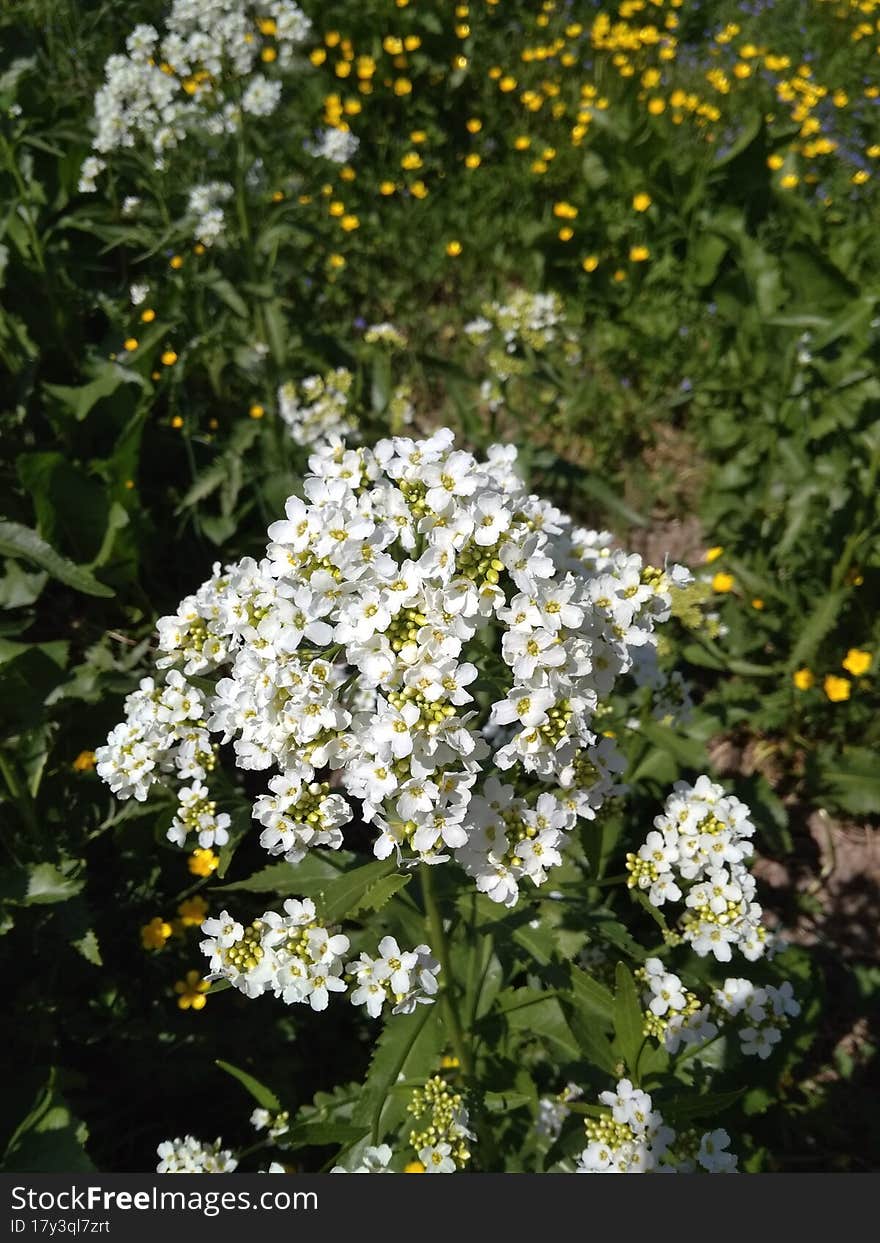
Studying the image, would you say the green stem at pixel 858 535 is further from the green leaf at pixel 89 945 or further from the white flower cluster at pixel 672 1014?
the green leaf at pixel 89 945

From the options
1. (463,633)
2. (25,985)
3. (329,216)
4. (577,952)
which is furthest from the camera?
(329,216)

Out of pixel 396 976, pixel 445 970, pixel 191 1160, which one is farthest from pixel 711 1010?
pixel 191 1160

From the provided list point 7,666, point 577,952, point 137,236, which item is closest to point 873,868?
point 577,952

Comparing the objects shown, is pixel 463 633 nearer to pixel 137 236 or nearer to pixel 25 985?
→ pixel 25 985

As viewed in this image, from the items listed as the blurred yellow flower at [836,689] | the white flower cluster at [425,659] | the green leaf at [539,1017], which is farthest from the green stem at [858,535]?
the green leaf at [539,1017]

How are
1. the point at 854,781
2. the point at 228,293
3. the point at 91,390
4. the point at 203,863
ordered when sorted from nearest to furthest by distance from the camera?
the point at 203,863, the point at 854,781, the point at 91,390, the point at 228,293

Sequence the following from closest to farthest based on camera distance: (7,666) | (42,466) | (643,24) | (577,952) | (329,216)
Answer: (577,952)
(7,666)
(42,466)
(329,216)
(643,24)

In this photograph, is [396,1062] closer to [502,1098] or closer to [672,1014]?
[502,1098]
